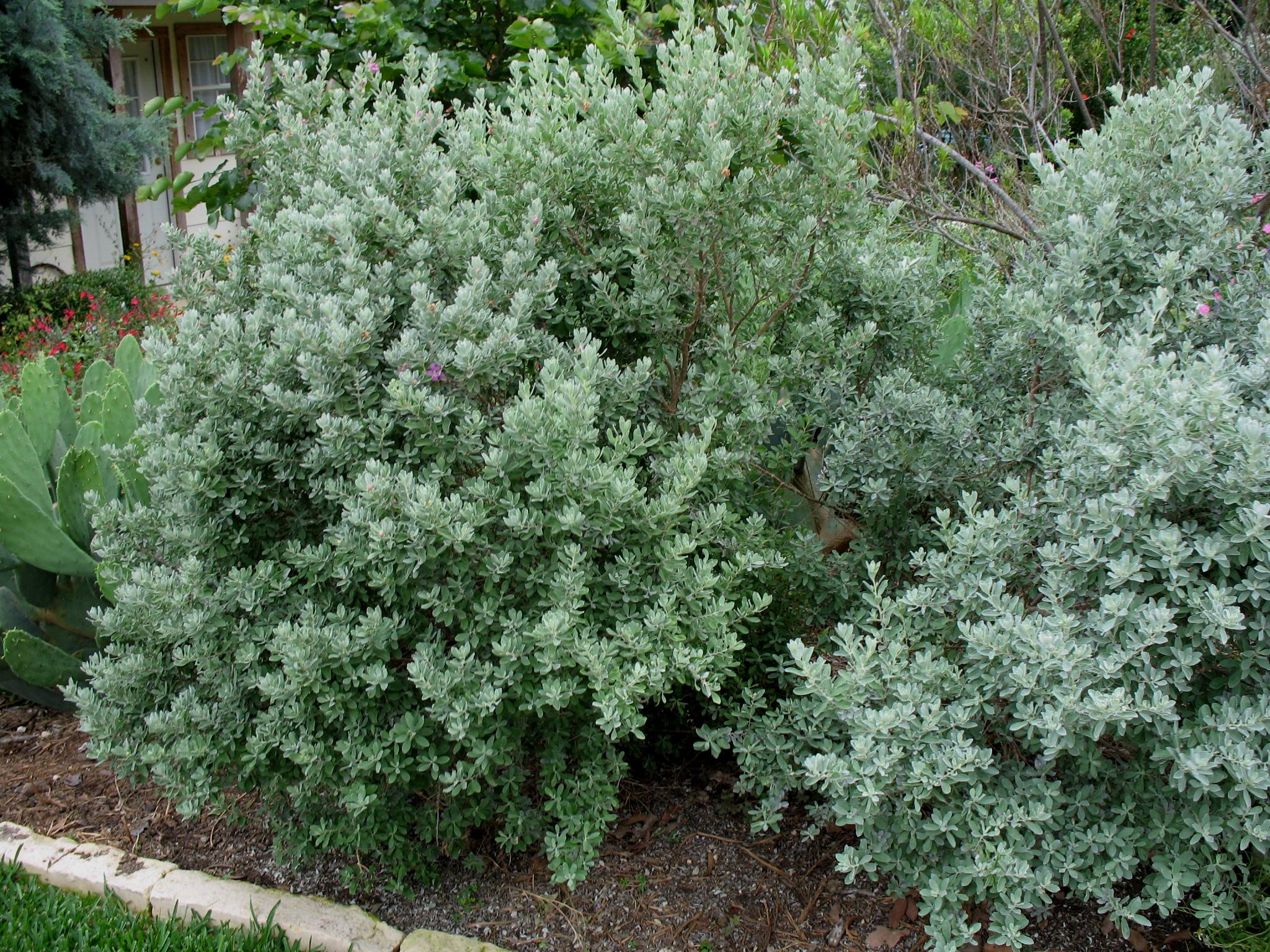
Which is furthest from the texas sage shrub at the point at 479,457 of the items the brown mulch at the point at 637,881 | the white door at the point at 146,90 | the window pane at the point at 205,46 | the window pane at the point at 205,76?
the window pane at the point at 205,76

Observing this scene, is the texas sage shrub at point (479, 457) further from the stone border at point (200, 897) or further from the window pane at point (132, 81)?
the window pane at point (132, 81)

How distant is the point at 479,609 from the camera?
2379 mm

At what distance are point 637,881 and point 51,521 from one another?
204 centimetres

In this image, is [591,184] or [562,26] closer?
[591,184]

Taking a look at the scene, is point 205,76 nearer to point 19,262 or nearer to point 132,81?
point 132,81

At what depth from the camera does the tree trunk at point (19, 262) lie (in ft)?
32.4

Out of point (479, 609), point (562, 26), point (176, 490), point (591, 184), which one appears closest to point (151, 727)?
point (176, 490)

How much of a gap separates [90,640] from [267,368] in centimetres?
160

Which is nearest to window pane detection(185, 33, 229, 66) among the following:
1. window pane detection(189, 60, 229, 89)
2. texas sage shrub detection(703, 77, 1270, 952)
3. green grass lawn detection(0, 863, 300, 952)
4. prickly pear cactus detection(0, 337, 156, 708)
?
window pane detection(189, 60, 229, 89)

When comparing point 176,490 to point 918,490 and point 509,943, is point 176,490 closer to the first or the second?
point 509,943

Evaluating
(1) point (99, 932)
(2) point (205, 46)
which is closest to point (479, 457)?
(1) point (99, 932)

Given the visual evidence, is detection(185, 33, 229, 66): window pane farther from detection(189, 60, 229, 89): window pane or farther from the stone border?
the stone border

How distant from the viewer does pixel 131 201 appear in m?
12.6

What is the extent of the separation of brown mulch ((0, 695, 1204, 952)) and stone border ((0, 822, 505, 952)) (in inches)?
3.6
